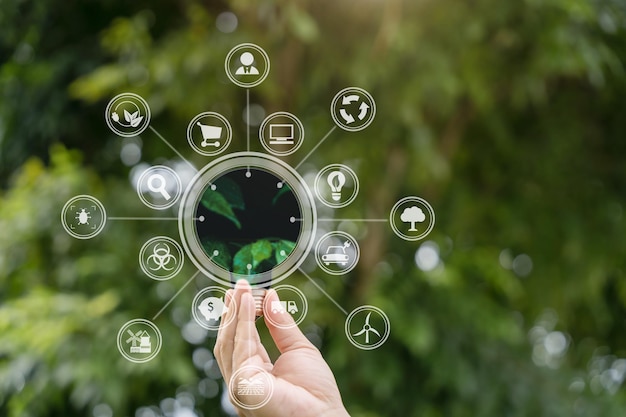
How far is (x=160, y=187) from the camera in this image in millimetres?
679

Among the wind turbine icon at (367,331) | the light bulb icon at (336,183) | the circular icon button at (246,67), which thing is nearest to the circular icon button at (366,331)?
the wind turbine icon at (367,331)

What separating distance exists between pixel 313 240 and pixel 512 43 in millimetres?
742

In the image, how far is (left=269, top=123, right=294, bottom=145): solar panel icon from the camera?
A: 660 millimetres

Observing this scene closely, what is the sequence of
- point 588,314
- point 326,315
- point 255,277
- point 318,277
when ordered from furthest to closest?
point 588,314 < point 326,315 < point 318,277 < point 255,277

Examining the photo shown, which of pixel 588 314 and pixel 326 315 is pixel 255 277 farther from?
Answer: pixel 588 314

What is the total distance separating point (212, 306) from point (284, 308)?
0.05 meters

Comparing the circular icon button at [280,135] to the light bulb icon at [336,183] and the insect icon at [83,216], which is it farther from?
the insect icon at [83,216]

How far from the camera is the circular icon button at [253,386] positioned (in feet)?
1.75

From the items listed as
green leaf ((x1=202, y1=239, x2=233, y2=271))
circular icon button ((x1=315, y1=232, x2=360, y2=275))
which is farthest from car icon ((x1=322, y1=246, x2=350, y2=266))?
green leaf ((x1=202, y1=239, x2=233, y2=271))

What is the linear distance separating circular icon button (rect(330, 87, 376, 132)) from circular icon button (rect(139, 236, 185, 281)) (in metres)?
0.19

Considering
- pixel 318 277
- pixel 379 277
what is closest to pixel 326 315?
pixel 318 277

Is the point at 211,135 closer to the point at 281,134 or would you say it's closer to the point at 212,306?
the point at 281,134

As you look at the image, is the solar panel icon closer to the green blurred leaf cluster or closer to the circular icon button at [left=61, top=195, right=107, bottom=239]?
the green blurred leaf cluster

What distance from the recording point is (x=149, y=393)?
3.47 feet
